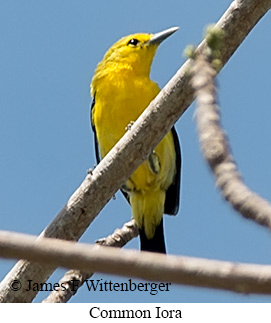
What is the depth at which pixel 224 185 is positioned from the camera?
4.37 ft

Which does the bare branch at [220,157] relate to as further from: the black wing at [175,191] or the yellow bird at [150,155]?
the black wing at [175,191]

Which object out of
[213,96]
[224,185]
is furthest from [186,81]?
[224,185]

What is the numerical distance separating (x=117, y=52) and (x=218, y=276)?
5.99 m

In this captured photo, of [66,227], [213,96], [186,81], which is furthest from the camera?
[66,227]

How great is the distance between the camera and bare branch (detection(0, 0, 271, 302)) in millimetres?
4227

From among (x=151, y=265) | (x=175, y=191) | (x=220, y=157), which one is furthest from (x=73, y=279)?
(x=151, y=265)

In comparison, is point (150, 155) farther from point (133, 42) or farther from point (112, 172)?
point (112, 172)

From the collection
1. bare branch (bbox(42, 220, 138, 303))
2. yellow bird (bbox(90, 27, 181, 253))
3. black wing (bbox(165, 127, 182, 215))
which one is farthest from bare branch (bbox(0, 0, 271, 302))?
black wing (bbox(165, 127, 182, 215))

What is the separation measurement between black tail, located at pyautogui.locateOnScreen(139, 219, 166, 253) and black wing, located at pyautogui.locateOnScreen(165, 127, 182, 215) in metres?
0.25

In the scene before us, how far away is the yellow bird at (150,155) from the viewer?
609cm

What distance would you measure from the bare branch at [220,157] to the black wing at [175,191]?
15.4 ft

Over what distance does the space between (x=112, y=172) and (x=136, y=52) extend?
262 cm

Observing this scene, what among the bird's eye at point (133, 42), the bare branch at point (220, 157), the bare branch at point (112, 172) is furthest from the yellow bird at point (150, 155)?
the bare branch at point (220, 157)

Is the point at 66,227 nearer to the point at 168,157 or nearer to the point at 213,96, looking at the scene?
the point at 168,157
